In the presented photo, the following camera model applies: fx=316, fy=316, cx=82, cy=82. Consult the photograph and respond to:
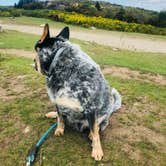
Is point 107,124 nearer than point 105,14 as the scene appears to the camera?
Yes

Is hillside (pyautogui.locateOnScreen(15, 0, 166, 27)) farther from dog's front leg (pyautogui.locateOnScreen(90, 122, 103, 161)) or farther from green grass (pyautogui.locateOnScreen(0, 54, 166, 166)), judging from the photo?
dog's front leg (pyautogui.locateOnScreen(90, 122, 103, 161))

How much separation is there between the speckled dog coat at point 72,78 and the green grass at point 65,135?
24.8 inches

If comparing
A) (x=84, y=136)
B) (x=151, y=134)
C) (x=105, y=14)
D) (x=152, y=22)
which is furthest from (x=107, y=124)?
(x=105, y=14)

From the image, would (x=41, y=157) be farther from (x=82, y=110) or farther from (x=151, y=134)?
(x=151, y=134)

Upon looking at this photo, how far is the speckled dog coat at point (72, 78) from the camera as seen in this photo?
4324 millimetres

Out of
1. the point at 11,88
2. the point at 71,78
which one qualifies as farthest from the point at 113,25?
the point at 71,78

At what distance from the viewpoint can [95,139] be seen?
4480 millimetres

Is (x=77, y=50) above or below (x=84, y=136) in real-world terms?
above

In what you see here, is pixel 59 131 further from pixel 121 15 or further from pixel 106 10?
pixel 106 10

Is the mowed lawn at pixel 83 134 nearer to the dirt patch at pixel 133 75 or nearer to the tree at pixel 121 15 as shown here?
the dirt patch at pixel 133 75

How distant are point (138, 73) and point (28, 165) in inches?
209

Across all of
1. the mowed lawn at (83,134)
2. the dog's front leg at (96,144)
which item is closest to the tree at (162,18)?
the mowed lawn at (83,134)

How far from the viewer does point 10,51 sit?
1310 cm

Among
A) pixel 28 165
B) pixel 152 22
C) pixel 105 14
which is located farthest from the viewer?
pixel 105 14
